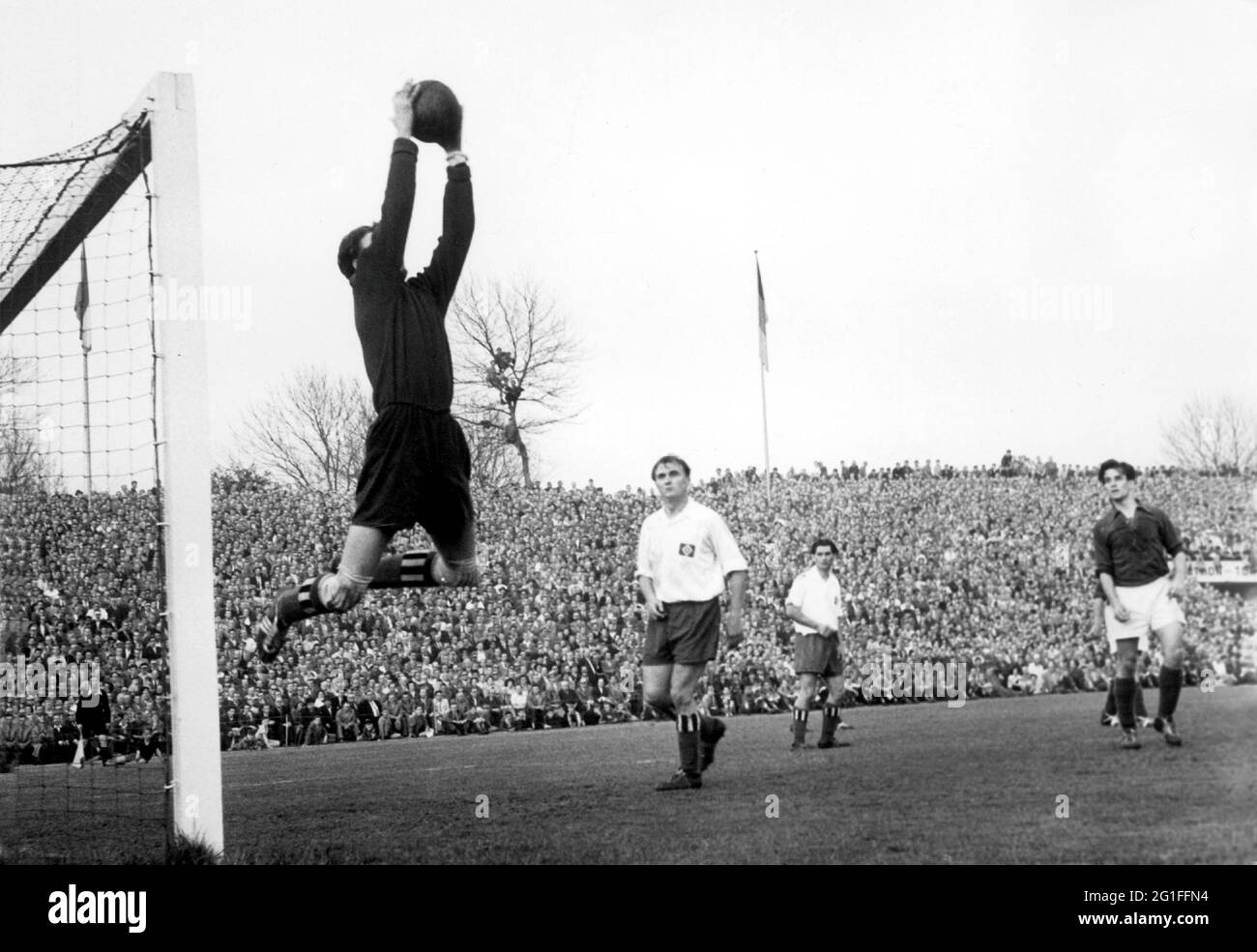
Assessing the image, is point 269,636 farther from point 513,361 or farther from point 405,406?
point 513,361

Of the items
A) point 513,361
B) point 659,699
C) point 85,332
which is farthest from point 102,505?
point 659,699

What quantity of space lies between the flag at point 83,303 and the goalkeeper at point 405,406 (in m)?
1.45

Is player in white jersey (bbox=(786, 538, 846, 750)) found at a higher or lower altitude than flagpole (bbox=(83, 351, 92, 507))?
lower

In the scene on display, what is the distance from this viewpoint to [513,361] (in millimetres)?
5352

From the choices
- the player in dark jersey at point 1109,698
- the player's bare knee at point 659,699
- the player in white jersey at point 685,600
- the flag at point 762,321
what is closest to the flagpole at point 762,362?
the flag at point 762,321

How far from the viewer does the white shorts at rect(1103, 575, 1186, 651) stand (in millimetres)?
5215

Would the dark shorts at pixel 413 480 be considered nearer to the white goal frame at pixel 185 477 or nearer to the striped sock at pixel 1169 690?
the white goal frame at pixel 185 477

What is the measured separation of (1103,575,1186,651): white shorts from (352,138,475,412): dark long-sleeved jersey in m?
2.95

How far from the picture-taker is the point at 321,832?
4934 mm

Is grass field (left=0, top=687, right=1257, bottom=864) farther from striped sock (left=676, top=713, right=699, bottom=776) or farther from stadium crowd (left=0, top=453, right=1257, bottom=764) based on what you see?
stadium crowd (left=0, top=453, right=1257, bottom=764)

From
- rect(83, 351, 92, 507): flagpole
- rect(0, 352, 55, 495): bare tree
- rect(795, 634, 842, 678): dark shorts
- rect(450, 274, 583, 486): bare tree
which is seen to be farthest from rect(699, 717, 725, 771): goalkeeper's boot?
rect(0, 352, 55, 495): bare tree
